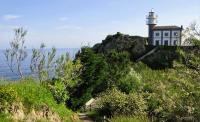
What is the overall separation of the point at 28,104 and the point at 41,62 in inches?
501

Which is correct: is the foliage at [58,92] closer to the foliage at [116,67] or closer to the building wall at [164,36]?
the foliage at [116,67]

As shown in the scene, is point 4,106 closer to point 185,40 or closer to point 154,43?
point 185,40

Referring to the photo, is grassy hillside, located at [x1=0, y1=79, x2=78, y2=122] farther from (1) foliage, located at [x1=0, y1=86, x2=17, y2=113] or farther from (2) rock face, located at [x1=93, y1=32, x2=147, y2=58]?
(2) rock face, located at [x1=93, y1=32, x2=147, y2=58]

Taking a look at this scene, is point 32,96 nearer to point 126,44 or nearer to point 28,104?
point 28,104

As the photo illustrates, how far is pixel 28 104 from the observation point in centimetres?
2062

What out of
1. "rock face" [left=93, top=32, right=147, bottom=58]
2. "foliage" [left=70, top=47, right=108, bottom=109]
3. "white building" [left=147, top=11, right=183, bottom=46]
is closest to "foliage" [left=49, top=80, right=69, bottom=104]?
"foliage" [left=70, top=47, right=108, bottom=109]

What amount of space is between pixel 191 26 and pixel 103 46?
63585 mm

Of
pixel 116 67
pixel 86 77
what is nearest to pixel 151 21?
pixel 116 67

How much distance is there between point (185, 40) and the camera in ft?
65.1

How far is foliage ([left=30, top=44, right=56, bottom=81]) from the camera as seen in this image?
3228 centimetres

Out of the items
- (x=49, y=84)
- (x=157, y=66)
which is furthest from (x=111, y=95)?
(x=157, y=66)

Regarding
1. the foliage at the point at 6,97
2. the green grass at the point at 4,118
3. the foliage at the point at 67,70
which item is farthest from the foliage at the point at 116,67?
the green grass at the point at 4,118

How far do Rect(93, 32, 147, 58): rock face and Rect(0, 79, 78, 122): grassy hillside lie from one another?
5571 cm

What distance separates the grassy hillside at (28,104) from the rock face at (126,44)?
183 feet
